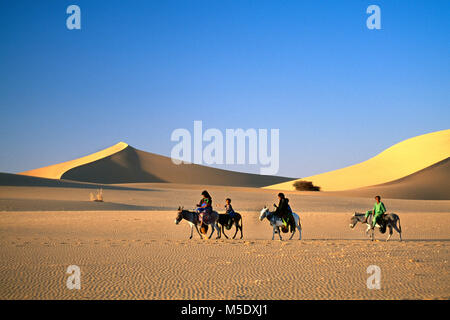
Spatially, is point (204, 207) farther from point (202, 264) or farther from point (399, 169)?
point (399, 169)

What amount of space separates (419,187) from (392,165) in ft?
71.8

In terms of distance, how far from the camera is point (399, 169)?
253 ft

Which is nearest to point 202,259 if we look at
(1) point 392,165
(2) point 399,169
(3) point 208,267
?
(3) point 208,267

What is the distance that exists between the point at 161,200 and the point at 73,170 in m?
60.8

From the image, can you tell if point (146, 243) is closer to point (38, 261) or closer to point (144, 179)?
point (38, 261)

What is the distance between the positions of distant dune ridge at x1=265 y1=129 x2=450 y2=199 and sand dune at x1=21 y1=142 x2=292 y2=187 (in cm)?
3152

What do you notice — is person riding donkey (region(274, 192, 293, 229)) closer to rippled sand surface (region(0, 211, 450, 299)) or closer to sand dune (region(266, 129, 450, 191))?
rippled sand surface (region(0, 211, 450, 299))

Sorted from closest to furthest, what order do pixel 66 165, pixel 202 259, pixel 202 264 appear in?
pixel 202 264
pixel 202 259
pixel 66 165

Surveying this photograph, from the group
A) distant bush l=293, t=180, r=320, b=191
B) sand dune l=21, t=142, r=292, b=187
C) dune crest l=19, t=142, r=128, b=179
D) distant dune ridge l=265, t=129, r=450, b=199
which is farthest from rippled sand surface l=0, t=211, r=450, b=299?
dune crest l=19, t=142, r=128, b=179

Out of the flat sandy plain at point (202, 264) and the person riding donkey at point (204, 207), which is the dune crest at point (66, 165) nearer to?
the flat sandy plain at point (202, 264)

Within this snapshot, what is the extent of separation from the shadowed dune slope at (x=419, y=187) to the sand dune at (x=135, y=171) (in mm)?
52092

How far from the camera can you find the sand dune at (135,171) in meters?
98.2

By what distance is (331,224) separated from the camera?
25.2m
